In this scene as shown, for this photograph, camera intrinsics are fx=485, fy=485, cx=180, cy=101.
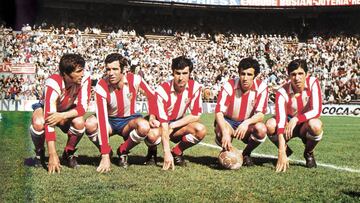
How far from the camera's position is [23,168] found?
5.89 m

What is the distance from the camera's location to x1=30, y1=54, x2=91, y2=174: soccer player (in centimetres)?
562

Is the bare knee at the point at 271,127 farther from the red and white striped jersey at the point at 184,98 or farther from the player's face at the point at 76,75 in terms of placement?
the player's face at the point at 76,75

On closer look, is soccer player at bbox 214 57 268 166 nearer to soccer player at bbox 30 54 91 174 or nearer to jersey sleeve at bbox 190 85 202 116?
jersey sleeve at bbox 190 85 202 116

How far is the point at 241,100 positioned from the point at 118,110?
66.0 inches

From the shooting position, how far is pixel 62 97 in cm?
603

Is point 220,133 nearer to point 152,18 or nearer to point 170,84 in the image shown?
point 170,84

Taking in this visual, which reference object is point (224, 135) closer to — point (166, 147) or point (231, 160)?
point (231, 160)

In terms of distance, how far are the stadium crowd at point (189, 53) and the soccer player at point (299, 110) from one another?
17729 mm

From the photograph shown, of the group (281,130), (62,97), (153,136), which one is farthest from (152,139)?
(281,130)

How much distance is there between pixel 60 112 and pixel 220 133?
7.03ft

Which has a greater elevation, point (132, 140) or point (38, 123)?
point (38, 123)

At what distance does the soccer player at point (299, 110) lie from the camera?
249 inches

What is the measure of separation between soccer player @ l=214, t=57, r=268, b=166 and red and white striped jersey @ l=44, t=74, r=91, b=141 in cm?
172

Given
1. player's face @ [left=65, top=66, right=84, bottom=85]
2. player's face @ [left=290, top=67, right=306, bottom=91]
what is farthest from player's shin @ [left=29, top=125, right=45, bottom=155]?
player's face @ [left=290, top=67, right=306, bottom=91]
